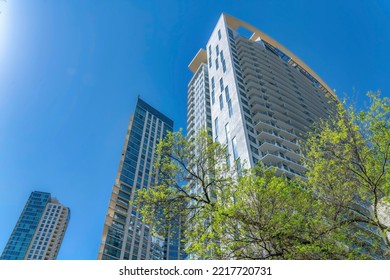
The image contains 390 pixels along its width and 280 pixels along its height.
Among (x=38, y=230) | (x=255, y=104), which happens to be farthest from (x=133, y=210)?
(x=38, y=230)

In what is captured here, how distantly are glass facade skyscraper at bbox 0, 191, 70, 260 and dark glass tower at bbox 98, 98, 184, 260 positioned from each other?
7441 centimetres

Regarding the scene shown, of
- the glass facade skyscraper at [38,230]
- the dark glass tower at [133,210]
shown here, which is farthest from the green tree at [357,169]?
the glass facade skyscraper at [38,230]

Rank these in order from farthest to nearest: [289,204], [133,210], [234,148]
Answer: [133,210], [234,148], [289,204]

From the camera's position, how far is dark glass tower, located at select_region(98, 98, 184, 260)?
57.6 meters

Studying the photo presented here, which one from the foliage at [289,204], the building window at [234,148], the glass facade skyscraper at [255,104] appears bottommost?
the foliage at [289,204]

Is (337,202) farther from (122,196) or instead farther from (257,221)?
(122,196)

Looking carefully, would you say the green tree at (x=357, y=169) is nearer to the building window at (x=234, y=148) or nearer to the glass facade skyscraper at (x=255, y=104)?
the glass facade skyscraper at (x=255, y=104)

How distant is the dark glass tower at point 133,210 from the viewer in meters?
57.6

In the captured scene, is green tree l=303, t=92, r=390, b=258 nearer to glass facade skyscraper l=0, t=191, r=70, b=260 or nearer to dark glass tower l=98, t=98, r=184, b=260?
dark glass tower l=98, t=98, r=184, b=260

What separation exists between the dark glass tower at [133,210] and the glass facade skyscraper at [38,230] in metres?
74.4

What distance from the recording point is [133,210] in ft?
215

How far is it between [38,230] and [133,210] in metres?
97.3

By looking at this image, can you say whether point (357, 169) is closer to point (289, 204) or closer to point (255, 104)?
point (289, 204)

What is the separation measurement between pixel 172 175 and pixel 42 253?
14203 cm
